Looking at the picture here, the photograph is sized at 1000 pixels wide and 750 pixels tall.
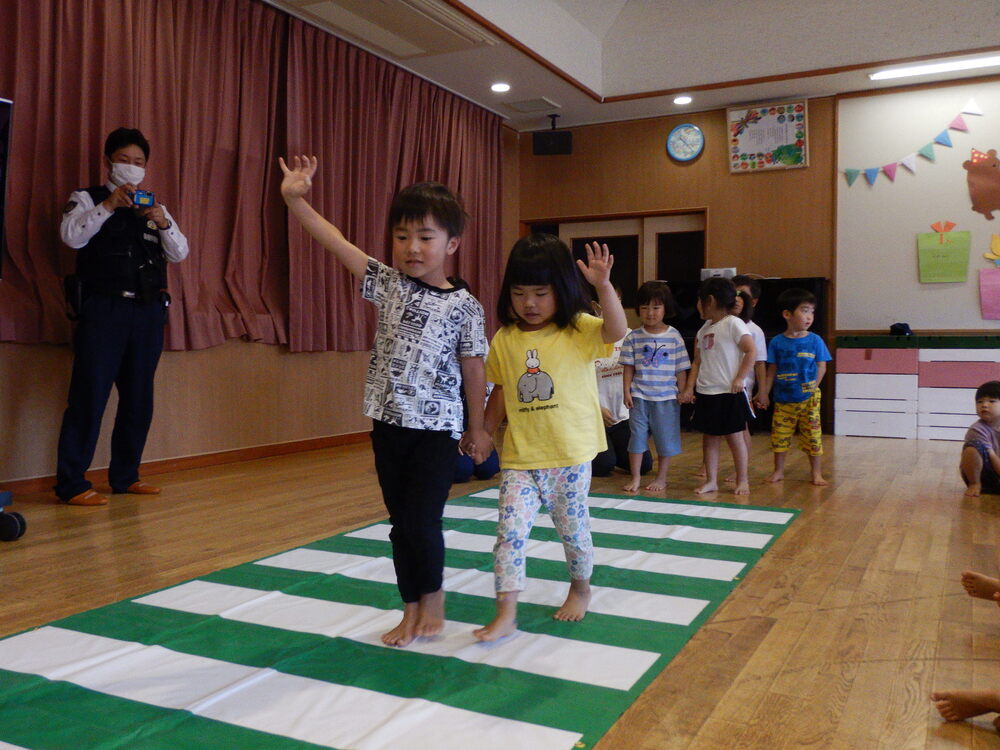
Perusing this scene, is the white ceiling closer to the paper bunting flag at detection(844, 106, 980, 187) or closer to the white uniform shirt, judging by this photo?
the paper bunting flag at detection(844, 106, 980, 187)

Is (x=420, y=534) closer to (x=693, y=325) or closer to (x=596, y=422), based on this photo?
(x=596, y=422)

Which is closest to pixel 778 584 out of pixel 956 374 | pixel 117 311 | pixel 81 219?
pixel 117 311

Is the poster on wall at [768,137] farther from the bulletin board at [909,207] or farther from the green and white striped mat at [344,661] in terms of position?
the green and white striped mat at [344,661]

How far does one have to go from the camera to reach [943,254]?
19.5 ft

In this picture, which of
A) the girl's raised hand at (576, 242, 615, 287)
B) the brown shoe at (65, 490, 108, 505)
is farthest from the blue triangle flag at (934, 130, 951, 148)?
the brown shoe at (65, 490, 108, 505)

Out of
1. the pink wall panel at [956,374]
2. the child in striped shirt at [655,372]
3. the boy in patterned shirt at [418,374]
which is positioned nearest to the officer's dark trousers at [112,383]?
the boy in patterned shirt at [418,374]

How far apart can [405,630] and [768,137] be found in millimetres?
5842

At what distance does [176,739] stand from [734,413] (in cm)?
283

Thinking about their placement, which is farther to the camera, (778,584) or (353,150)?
(353,150)

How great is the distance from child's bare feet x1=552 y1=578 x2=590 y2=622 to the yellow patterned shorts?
2.26 metres

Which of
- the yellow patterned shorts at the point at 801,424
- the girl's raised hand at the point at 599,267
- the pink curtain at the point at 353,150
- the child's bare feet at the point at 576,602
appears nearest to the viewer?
the girl's raised hand at the point at 599,267

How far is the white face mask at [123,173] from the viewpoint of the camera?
3328 mm

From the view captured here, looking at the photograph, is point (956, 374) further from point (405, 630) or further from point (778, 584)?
point (405, 630)

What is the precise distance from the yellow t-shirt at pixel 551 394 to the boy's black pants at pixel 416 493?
180mm
